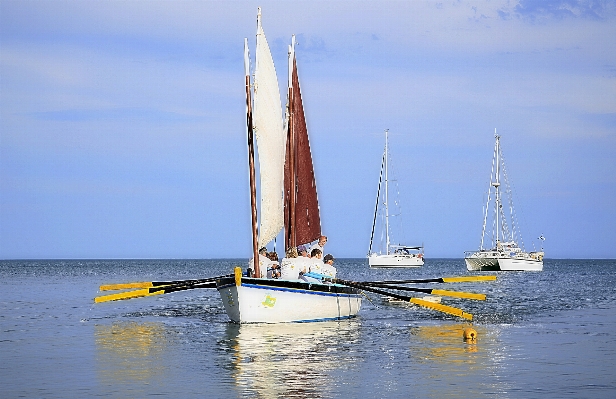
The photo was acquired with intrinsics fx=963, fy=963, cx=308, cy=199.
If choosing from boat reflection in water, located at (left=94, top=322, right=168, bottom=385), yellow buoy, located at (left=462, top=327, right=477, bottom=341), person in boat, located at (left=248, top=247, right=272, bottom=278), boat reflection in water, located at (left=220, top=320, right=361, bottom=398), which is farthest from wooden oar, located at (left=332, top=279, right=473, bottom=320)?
boat reflection in water, located at (left=94, top=322, right=168, bottom=385)

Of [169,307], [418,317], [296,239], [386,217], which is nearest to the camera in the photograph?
[296,239]

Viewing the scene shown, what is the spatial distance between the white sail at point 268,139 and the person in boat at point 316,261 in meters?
1.73

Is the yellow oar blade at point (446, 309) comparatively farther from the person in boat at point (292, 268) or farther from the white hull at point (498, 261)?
the white hull at point (498, 261)

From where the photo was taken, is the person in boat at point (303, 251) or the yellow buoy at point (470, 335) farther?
the person in boat at point (303, 251)

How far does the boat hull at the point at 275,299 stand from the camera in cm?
3161

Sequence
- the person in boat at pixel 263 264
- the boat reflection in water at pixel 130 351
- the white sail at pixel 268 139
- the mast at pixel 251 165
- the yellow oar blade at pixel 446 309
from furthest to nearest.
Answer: the white sail at pixel 268 139
the person in boat at pixel 263 264
the mast at pixel 251 165
the yellow oar blade at pixel 446 309
the boat reflection in water at pixel 130 351

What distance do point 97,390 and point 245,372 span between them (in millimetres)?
3910

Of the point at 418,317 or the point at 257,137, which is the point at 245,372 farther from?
the point at 418,317

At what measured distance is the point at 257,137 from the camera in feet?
110

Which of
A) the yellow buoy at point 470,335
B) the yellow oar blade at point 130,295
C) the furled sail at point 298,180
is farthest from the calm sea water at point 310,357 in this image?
the furled sail at point 298,180

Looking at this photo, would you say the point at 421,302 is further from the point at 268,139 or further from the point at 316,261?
the point at 268,139

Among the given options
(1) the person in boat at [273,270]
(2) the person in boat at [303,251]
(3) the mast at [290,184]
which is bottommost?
(1) the person in boat at [273,270]

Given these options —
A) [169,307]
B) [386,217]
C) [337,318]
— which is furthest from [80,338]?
[386,217]

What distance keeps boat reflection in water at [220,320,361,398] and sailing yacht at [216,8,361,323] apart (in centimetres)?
65
